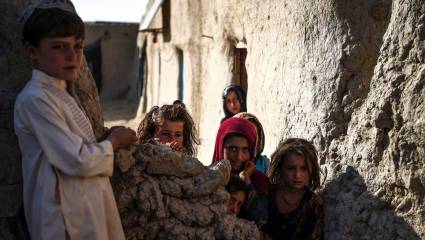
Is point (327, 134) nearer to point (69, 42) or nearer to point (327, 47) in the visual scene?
point (327, 47)

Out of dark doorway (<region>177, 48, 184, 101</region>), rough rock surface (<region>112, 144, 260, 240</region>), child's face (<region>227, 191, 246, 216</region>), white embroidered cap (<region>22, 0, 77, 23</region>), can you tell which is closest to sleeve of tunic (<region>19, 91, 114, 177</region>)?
white embroidered cap (<region>22, 0, 77, 23</region>)

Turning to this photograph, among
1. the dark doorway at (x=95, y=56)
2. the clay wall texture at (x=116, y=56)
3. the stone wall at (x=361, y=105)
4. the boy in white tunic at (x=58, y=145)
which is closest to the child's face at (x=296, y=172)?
the stone wall at (x=361, y=105)

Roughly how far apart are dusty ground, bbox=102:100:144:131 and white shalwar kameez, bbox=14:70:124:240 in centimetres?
1083

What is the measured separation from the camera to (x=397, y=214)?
2.89 m

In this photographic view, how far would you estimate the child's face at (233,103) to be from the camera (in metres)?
5.29

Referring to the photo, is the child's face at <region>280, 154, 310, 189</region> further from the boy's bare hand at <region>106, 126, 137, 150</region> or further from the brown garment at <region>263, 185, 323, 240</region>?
the boy's bare hand at <region>106, 126, 137, 150</region>

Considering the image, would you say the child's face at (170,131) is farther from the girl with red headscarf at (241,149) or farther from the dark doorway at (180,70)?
the dark doorway at (180,70)

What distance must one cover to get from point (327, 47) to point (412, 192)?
81cm

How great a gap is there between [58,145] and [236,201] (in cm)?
112

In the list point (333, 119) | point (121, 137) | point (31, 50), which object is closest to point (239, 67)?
point (333, 119)

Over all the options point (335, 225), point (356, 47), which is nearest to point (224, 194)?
point (335, 225)

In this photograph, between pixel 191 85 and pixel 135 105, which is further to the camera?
pixel 135 105

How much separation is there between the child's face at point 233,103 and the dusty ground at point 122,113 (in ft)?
Answer: 25.7

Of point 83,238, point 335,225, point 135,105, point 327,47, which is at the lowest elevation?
point 135,105
